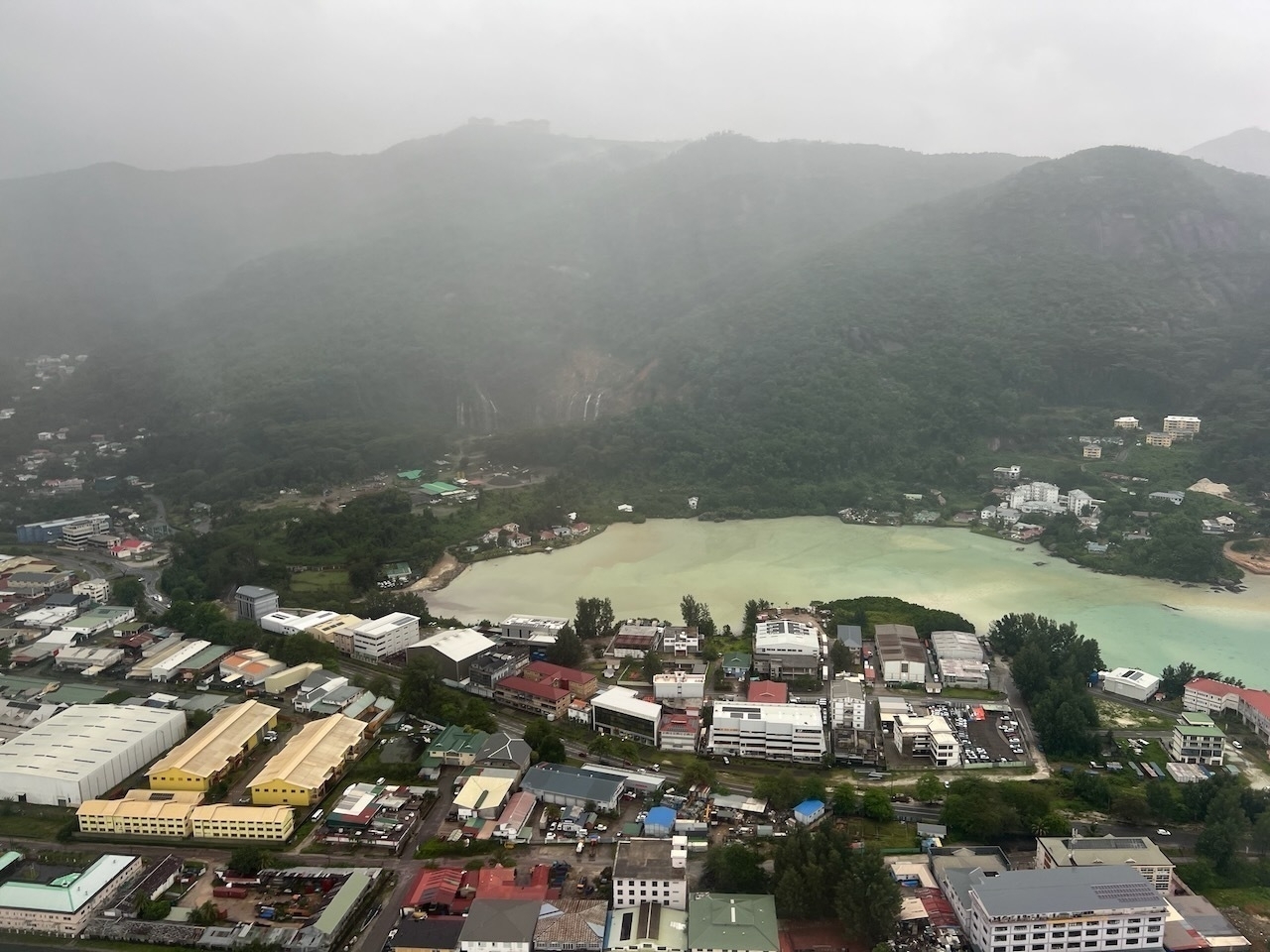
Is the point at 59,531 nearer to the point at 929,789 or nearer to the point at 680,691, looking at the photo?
the point at 680,691

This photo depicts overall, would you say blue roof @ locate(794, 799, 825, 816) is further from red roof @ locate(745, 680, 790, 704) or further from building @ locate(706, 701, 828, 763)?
red roof @ locate(745, 680, 790, 704)

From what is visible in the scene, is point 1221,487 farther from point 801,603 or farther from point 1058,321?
point 801,603

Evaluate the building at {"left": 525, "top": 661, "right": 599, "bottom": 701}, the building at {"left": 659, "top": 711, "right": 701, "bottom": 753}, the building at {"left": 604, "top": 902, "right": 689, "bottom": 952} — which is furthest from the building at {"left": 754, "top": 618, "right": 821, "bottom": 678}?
the building at {"left": 604, "top": 902, "right": 689, "bottom": 952}

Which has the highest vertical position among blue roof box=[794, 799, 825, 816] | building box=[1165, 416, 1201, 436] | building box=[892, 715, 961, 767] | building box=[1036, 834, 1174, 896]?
building box=[1165, 416, 1201, 436]

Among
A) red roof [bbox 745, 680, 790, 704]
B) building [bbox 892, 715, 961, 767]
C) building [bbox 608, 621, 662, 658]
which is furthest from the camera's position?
building [bbox 608, 621, 662, 658]

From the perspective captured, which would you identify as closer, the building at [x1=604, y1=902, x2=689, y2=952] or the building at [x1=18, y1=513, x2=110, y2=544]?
the building at [x1=604, y1=902, x2=689, y2=952]

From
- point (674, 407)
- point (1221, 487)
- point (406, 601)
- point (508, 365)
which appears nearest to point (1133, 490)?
point (1221, 487)

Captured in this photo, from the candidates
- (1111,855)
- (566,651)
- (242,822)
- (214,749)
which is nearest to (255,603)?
(214,749)
